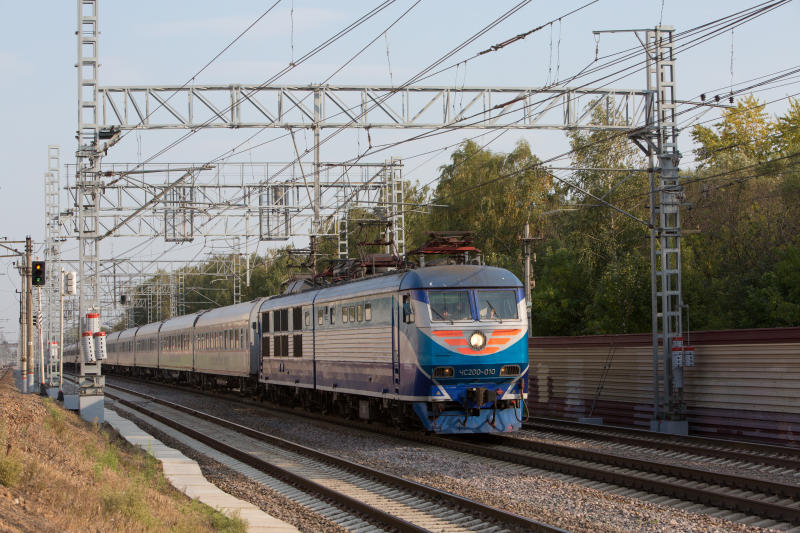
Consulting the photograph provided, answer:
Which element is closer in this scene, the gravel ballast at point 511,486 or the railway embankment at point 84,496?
the railway embankment at point 84,496

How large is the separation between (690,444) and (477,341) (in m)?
4.34

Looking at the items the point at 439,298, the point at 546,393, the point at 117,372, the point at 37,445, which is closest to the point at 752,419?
the point at 439,298

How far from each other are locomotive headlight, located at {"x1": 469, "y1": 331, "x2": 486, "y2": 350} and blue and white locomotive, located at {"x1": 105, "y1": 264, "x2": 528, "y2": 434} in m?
0.02

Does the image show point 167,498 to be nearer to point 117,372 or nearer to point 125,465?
point 125,465

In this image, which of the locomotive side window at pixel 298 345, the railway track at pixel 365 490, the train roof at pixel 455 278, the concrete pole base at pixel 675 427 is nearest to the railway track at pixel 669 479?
the railway track at pixel 365 490

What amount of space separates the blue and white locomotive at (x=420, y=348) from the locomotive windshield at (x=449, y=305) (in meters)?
0.02

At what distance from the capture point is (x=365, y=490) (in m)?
13.9

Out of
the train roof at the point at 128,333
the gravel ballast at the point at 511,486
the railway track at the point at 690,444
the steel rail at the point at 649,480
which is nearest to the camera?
the gravel ballast at the point at 511,486

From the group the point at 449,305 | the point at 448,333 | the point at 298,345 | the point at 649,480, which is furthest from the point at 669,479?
the point at 298,345

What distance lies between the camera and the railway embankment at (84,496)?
9109 millimetres

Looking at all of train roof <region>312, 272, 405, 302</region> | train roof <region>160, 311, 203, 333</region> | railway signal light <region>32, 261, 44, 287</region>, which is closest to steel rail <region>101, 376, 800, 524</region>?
train roof <region>312, 272, 405, 302</region>

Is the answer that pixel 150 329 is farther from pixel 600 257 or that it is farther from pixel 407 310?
pixel 407 310

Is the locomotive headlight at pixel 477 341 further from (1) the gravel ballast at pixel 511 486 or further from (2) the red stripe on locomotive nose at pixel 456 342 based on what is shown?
(1) the gravel ballast at pixel 511 486

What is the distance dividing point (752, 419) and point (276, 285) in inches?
2509
